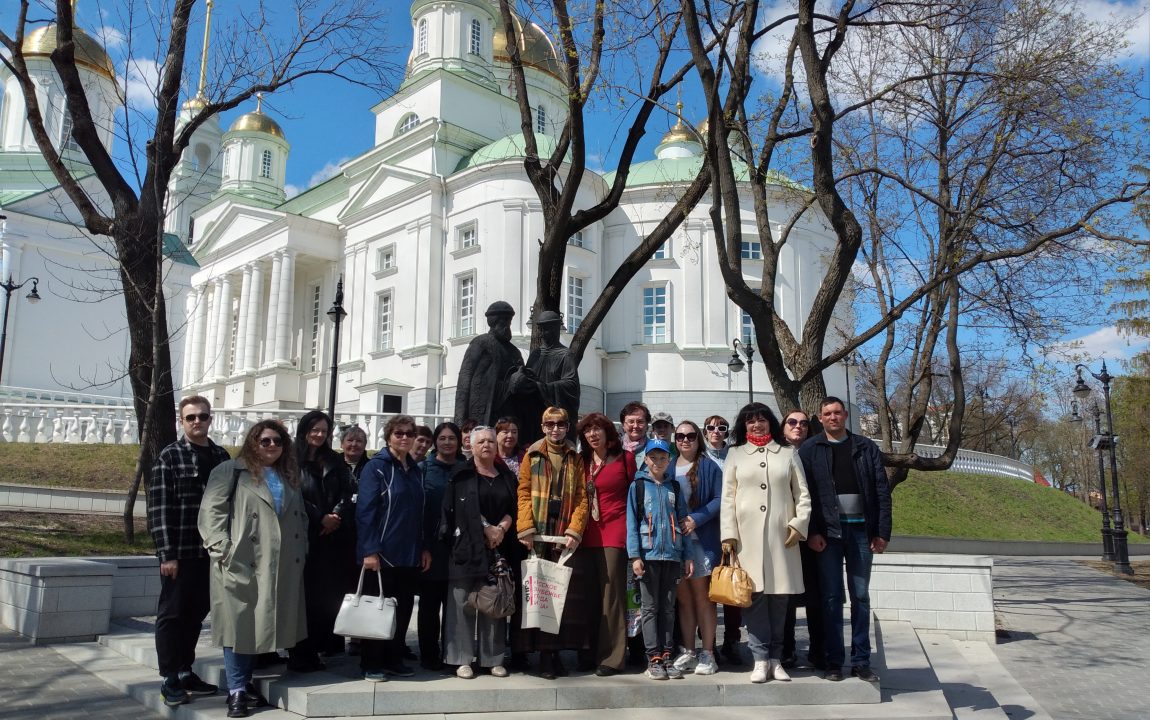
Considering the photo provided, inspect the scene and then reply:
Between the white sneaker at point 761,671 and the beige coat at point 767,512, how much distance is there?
0.48 meters

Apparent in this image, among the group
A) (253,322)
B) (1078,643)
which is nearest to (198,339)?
(253,322)

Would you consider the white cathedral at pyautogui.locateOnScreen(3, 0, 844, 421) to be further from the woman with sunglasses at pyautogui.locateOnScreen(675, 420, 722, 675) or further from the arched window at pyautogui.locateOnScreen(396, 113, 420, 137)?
the woman with sunglasses at pyautogui.locateOnScreen(675, 420, 722, 675)

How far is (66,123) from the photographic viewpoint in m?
43.8

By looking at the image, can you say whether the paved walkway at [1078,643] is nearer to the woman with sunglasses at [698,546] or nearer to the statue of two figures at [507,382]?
the woman with sunglasses at [698,546]

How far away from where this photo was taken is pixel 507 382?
759cm

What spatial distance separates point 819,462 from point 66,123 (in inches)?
1905

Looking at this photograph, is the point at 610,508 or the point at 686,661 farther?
the point at 610,508

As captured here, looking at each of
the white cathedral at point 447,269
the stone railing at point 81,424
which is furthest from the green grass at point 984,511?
the stone railing at point 81,424

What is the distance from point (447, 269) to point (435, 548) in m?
29.1

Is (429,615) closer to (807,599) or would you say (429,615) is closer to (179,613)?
(179,613)

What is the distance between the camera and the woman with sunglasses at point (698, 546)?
616cm

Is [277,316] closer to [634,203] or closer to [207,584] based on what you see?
[634,203]

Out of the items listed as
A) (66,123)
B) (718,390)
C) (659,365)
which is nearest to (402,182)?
(659,365)

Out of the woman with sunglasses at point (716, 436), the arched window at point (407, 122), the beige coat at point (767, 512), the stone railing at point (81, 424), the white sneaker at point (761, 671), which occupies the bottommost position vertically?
the white sneaker at point (761, 671)
